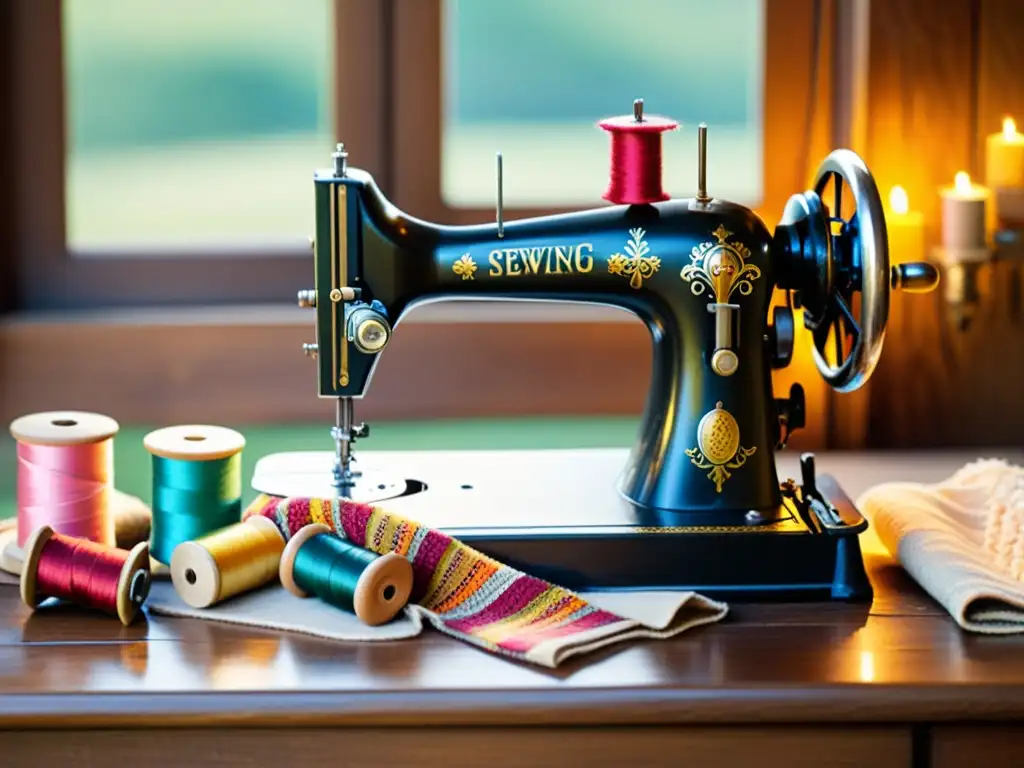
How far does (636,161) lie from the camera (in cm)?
160

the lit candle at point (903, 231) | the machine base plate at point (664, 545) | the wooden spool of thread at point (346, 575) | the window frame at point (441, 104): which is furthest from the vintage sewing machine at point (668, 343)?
the window frame at point (441, 104)

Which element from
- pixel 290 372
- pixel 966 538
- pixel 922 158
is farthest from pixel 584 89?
pixel 966 538

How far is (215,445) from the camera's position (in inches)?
64.1

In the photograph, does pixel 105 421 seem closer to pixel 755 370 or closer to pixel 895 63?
pixel 755 370

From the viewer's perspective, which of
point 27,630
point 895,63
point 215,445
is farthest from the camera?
point 895,63

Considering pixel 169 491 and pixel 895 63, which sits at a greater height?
pixel 895 63

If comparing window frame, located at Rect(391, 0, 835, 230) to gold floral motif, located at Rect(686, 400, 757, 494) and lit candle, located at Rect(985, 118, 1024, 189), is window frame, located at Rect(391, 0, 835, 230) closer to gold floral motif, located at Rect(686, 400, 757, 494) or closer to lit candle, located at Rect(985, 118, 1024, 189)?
lit candle, located at Rect(985, 118, 1024, 189)

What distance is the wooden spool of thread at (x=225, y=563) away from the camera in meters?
1.53

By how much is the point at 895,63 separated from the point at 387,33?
2.39 feet

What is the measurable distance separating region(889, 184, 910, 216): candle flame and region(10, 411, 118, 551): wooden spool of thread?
1.14 m

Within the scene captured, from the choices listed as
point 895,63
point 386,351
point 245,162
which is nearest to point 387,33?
point 245,162

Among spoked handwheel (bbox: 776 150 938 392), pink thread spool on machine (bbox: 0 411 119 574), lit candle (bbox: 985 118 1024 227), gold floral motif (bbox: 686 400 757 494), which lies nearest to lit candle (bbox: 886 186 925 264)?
lit candle (bbox: 985 118 1024 227)

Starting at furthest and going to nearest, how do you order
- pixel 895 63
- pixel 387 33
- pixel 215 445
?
1. pixel 387 33
2. pixel 895 63
3. pixel 215 445

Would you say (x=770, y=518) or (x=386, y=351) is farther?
(x=386, y=351)
